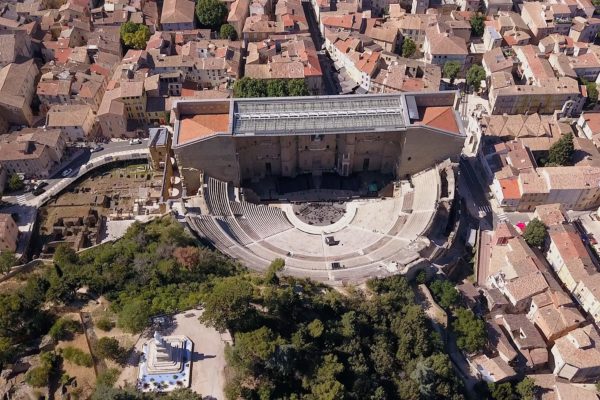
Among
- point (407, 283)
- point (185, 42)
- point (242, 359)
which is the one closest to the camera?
point (242, 359)

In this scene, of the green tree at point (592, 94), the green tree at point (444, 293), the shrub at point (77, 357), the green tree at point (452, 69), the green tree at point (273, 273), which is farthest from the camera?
the green tree at point (452, 69)

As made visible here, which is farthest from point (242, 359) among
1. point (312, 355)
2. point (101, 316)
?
point (101, 316)

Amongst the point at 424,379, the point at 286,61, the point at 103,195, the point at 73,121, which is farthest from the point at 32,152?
the point at 424,379

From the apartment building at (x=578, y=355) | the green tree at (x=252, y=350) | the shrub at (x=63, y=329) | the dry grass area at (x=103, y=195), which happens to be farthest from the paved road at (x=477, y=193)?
the shrub at (x=63, y=329)

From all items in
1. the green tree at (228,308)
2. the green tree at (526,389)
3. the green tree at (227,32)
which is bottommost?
the green tree at (526,389)

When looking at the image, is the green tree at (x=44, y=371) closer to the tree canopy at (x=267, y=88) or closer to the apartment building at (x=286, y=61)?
the tree canopy at (x=267, y=88)

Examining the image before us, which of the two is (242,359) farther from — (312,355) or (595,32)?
(595,32)
